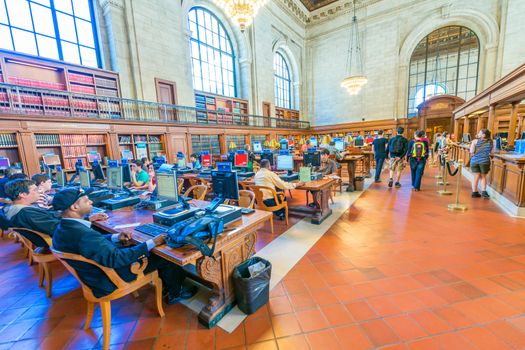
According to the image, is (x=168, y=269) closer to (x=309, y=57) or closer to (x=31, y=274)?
(x=31, y=274)

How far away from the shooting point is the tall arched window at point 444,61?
12.0 metres

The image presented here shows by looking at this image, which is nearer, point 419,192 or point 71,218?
point 71,218

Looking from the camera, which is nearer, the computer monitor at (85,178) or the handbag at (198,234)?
the handbag at (198,234)

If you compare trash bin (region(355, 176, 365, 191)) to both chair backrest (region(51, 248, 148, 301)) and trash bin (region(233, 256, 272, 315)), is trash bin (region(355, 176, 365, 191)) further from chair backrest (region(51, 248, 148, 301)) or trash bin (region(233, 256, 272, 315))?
chair backrest (region(51, 248, 148, 301))

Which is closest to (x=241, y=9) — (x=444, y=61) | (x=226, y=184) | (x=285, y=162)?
(x=285, y=162)

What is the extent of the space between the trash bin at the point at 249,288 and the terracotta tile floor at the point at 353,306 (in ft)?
0.29

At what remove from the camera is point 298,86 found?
15.0 m

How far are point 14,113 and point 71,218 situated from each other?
541cm

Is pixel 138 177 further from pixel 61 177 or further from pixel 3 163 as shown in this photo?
pixel 3 163

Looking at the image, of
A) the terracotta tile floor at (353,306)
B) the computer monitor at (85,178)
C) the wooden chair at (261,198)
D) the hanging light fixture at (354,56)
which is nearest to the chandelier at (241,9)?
the wooden chair at (261,198)

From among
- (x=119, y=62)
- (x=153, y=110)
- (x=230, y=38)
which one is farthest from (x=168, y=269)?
(x=230, y=38)

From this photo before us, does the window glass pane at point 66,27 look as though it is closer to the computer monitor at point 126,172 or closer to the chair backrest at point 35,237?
the computer monitor at point 126,172

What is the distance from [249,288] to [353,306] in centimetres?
84

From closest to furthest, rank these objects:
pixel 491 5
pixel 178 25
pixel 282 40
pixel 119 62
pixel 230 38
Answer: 1. pixel 119 62
2. pixel 178 25
3. pixel 491 5
4. pixel 230 38
5. pixel 282 40
